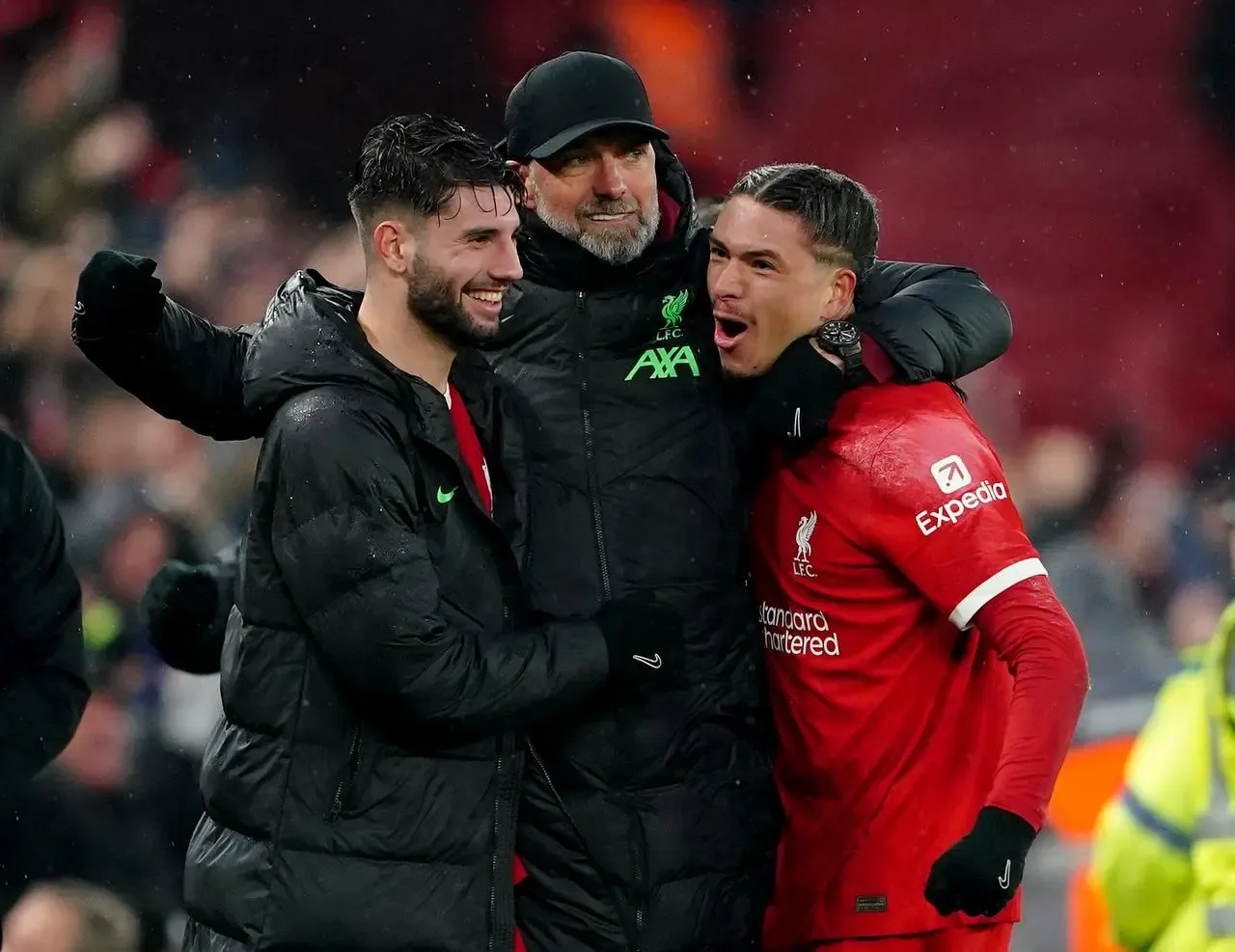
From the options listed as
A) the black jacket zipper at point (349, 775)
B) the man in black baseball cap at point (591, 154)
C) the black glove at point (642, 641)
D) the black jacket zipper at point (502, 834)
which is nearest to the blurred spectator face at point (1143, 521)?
the man in black baseball cap at point (591, 154)

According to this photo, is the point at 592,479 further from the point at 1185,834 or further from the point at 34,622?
the point at 1185,834

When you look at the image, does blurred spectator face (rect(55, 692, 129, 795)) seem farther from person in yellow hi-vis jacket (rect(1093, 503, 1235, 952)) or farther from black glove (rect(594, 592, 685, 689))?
black glove (rect(594, 592, 685, 689))

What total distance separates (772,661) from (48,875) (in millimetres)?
2546

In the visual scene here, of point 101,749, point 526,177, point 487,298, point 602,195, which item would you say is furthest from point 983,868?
point 101,749

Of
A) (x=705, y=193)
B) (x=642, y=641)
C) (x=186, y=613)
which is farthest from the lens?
(x=705, y=193)

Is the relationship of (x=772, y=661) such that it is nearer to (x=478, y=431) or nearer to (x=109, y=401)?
(x=478, y=431)

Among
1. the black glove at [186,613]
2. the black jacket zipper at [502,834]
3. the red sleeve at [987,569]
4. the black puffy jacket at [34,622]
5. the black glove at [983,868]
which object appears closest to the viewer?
the black glove at [983,868]

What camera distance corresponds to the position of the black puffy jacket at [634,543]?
2.20m

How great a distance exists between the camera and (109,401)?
457cm

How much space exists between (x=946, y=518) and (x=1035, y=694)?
252mm

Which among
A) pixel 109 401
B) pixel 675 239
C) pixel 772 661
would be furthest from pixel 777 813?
pixel 109 401

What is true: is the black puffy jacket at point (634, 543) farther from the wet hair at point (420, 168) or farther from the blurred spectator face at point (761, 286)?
the wet hair at point (420, 168)

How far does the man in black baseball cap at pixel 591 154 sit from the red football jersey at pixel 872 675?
370 mm

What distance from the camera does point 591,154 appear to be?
7.64 feet
